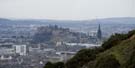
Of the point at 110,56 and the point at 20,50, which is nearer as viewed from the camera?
the point at 110,56

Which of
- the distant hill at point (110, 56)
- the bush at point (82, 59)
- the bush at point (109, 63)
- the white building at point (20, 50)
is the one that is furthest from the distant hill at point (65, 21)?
the bush at point (109, 63)

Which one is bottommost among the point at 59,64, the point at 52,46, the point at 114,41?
the point at 52,46

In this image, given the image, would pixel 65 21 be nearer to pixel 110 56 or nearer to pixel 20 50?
pixel 20 50

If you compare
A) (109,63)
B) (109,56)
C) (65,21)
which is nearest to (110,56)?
(109,56)

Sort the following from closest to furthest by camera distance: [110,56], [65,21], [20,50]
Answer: [110,56] → [20,50] → [65,21]

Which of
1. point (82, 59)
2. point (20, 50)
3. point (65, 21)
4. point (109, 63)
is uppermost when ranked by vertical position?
point (109, 63)

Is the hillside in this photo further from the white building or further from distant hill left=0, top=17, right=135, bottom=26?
distant hill left=0, top=17, right=135, bottom=26

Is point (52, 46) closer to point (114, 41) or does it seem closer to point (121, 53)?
point (114, 41)

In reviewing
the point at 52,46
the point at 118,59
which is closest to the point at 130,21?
the point at 52,46
